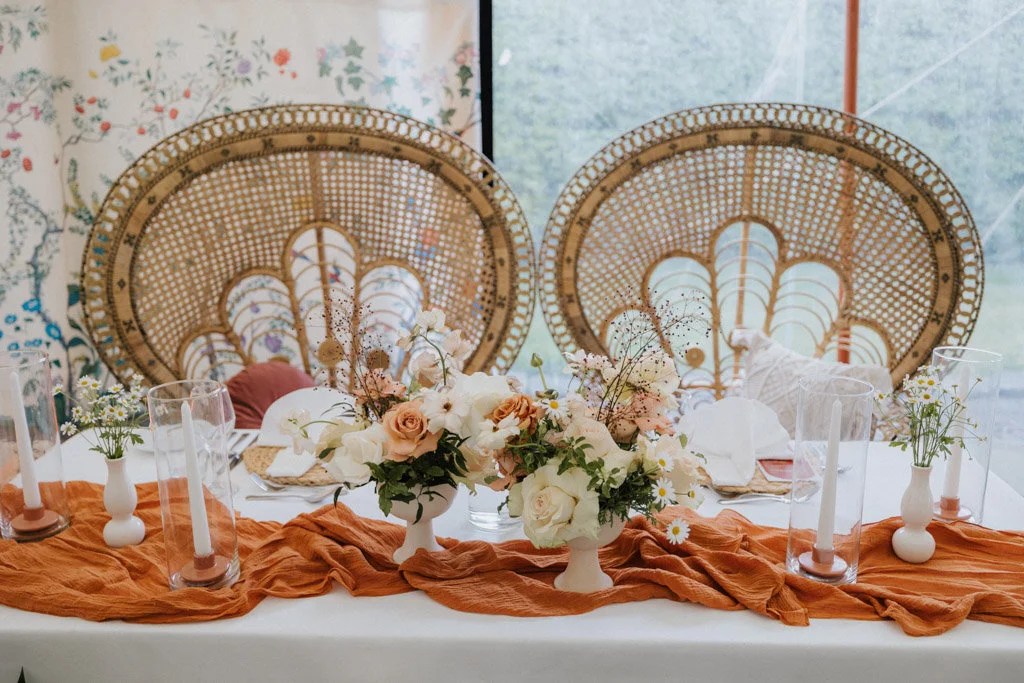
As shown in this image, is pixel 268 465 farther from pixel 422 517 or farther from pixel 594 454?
pixel 594 454

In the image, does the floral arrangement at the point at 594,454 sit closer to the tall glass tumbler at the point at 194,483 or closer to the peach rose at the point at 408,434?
the peach rose at the point at 408,434

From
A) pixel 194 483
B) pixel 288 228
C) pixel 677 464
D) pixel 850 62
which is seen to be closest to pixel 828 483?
pixel 677 464

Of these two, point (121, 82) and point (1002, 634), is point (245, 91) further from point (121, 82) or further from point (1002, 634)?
point (1002, 634)

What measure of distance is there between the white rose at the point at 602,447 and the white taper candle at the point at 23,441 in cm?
78

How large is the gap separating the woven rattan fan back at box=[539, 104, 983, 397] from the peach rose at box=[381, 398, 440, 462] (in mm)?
1113

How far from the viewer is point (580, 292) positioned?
2223 mm

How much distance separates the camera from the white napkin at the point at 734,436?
1.51 meters

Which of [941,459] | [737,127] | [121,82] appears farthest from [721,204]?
[121,82]

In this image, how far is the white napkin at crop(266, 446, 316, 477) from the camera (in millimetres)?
1518

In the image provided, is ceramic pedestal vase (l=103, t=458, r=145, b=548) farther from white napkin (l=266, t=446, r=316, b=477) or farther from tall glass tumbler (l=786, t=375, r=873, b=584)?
tall glass tumbler (l=786, t=375, r=873, b=584)

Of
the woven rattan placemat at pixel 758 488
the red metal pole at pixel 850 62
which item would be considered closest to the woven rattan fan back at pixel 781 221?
the red metal pole at pixel 850 62

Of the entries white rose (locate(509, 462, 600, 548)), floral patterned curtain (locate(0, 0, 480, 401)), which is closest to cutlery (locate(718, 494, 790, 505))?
white rose (locate(509, 462, 600, 548))

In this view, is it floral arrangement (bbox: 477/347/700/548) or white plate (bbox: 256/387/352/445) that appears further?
white plate (bbox: 256/387/352/445)

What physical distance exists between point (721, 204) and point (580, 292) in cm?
39
